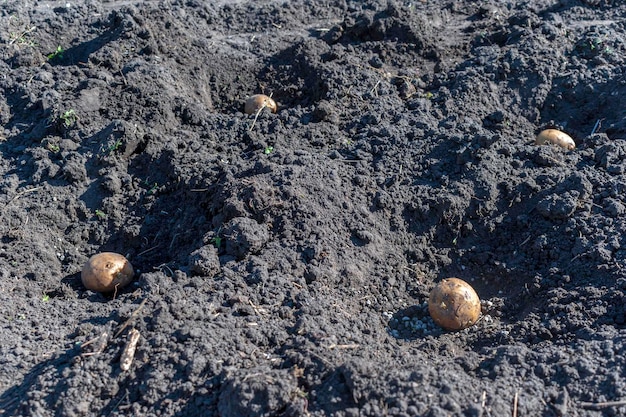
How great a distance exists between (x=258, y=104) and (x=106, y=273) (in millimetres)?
2381

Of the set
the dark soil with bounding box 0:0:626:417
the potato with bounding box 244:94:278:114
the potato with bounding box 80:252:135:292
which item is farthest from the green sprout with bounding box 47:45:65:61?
the potato with bounding box 80:252:135:292

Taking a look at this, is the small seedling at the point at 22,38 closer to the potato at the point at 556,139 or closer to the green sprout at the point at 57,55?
the green sprout at the point at 57,55

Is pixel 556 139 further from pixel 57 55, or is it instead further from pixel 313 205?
pixel 57 55

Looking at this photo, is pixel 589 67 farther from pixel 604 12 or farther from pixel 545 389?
pixel 545 389

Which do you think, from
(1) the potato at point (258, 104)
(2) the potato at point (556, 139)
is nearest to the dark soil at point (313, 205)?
(2) the potato at point (556, 139)

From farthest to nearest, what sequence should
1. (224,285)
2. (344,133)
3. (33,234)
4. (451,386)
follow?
(344,133) → (33,234) → (224,285) → (451,386)

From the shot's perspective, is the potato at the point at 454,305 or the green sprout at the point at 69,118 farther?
the green sprout at the point at 69,118

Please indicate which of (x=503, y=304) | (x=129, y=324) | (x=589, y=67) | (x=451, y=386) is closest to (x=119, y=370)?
(x=129, y=324)

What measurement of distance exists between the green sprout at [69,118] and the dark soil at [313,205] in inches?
Answer: 1.0

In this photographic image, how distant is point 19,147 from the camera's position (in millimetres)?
5910

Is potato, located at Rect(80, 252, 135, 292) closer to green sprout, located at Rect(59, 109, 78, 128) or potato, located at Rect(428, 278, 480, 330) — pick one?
green sprout, located at Rect(59, 109, 78, 128)

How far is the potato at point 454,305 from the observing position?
4.38 metres

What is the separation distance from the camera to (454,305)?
4371 mm

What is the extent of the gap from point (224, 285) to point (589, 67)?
4.43 m
